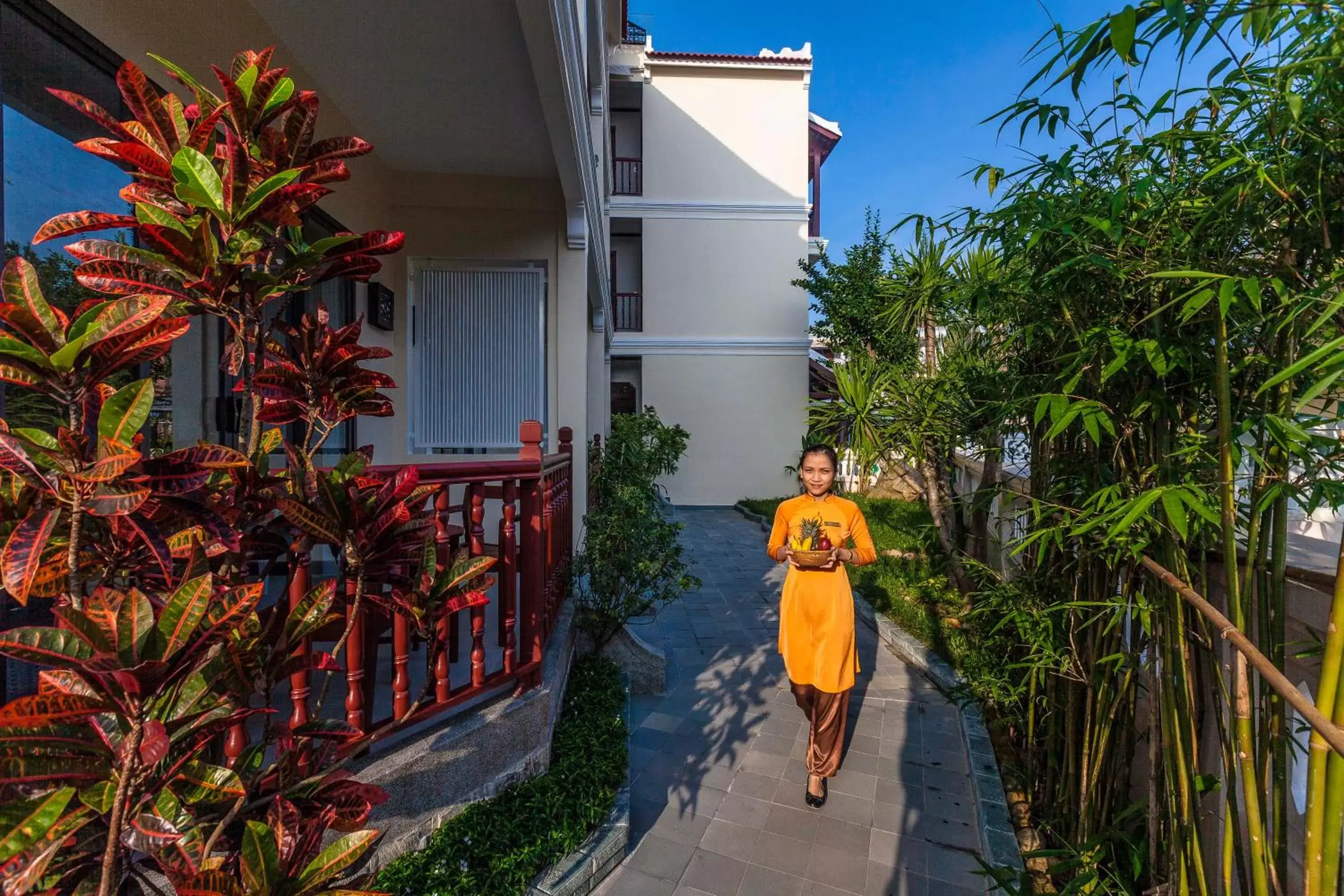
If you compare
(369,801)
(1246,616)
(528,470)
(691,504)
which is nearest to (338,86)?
(528,470)

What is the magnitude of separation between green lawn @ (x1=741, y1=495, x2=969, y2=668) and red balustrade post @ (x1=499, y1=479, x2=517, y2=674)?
9.37 feet

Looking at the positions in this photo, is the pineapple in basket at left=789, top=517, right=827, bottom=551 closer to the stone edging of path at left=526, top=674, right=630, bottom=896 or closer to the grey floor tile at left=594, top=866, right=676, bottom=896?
the stone edging of path at left=526, top=674, right=630, bottom=896

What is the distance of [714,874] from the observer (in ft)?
8.28

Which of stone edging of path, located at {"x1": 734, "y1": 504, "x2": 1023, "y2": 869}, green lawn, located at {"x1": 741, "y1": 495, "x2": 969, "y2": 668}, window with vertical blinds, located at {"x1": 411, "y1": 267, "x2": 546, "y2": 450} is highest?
window with vertical blinds, located at {"x1": 411, "y1": 267, "x2": 546, "y2": 450}

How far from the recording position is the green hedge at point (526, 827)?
203 cm

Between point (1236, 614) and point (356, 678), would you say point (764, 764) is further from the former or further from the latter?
point (1236, 614)

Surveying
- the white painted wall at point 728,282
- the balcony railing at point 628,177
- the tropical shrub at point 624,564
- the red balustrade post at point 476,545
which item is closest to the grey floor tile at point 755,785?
the tropical shrub at point 624,564

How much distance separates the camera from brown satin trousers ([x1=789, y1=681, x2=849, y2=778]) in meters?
3.04

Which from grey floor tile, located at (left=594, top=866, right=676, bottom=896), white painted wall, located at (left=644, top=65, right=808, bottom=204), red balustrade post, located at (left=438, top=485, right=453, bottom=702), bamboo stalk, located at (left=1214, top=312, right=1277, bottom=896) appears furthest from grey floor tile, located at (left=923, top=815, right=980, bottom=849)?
white painted wall, located at (left=644, top=65, right=808, bottom=204)

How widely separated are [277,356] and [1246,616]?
83.7 inches

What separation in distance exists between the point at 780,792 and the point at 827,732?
14.8 inches

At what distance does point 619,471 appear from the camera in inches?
195

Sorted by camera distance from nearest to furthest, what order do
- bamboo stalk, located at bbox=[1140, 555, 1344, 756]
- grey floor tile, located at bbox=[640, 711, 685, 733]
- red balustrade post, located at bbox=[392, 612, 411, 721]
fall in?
bamboo stalk, located at bbox=[1140, 555, 1344, 756]
red balustrade post, located at bbox=[392, 612, 411, 721]
grey floor tile, located at bbox=[640, 711, 685, 733]

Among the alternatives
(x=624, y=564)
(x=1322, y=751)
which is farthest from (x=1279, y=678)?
(x=624, y=564)
